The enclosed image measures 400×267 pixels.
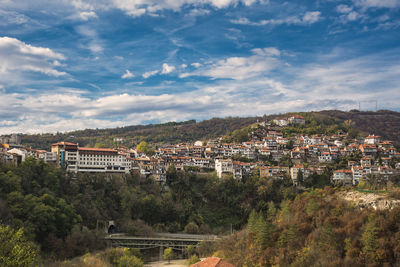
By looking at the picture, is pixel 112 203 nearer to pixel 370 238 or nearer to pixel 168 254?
pixel 168 254

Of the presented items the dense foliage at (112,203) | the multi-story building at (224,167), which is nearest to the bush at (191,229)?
the dense foliage at (112,203)

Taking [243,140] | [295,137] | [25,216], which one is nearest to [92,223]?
[25,216]

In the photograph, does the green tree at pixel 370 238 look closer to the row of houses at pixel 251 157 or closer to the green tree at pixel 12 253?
the green tree at pixel 12 253

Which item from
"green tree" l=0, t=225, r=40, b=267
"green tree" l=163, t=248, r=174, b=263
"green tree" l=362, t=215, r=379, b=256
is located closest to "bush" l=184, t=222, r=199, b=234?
"green tree" l=163, t=248, r=174, b=263

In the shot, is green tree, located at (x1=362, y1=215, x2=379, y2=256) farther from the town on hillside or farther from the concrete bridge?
the town on hillside

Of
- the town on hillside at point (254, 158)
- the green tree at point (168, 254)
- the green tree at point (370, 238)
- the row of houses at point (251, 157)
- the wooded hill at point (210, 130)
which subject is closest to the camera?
the green tree at point (370, 238)

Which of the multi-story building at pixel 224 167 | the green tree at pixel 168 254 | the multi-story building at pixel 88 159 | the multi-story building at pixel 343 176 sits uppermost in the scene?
the multi-story building at pixel 88 159

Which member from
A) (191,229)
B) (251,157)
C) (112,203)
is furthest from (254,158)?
(112,203)
